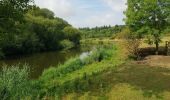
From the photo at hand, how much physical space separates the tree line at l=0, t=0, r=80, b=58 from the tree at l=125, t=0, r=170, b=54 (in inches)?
618

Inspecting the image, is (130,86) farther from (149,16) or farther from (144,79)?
(149,16)

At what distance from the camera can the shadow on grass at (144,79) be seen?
23911 mm

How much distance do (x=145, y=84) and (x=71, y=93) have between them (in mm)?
5754

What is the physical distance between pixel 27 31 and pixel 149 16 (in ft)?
93.7

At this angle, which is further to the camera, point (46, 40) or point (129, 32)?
point (46, 40)

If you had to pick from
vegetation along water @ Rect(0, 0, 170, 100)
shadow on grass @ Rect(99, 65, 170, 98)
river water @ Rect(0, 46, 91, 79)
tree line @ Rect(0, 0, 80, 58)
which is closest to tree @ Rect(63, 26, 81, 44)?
tree line @ Rect(0, 0, 80, 58)

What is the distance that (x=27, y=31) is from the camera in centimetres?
7138

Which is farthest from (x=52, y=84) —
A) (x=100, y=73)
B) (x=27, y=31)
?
(x=27, y=31)

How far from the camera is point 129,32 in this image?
5553 centimetres

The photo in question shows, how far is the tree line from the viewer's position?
27391 mm

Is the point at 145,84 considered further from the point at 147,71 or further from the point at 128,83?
the point at 147,71

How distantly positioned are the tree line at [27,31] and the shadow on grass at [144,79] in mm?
8490

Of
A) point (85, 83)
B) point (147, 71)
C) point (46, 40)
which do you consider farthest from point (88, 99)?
point (46, 40)

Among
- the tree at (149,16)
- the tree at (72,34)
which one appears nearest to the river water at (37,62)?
the tree at (149,16)
